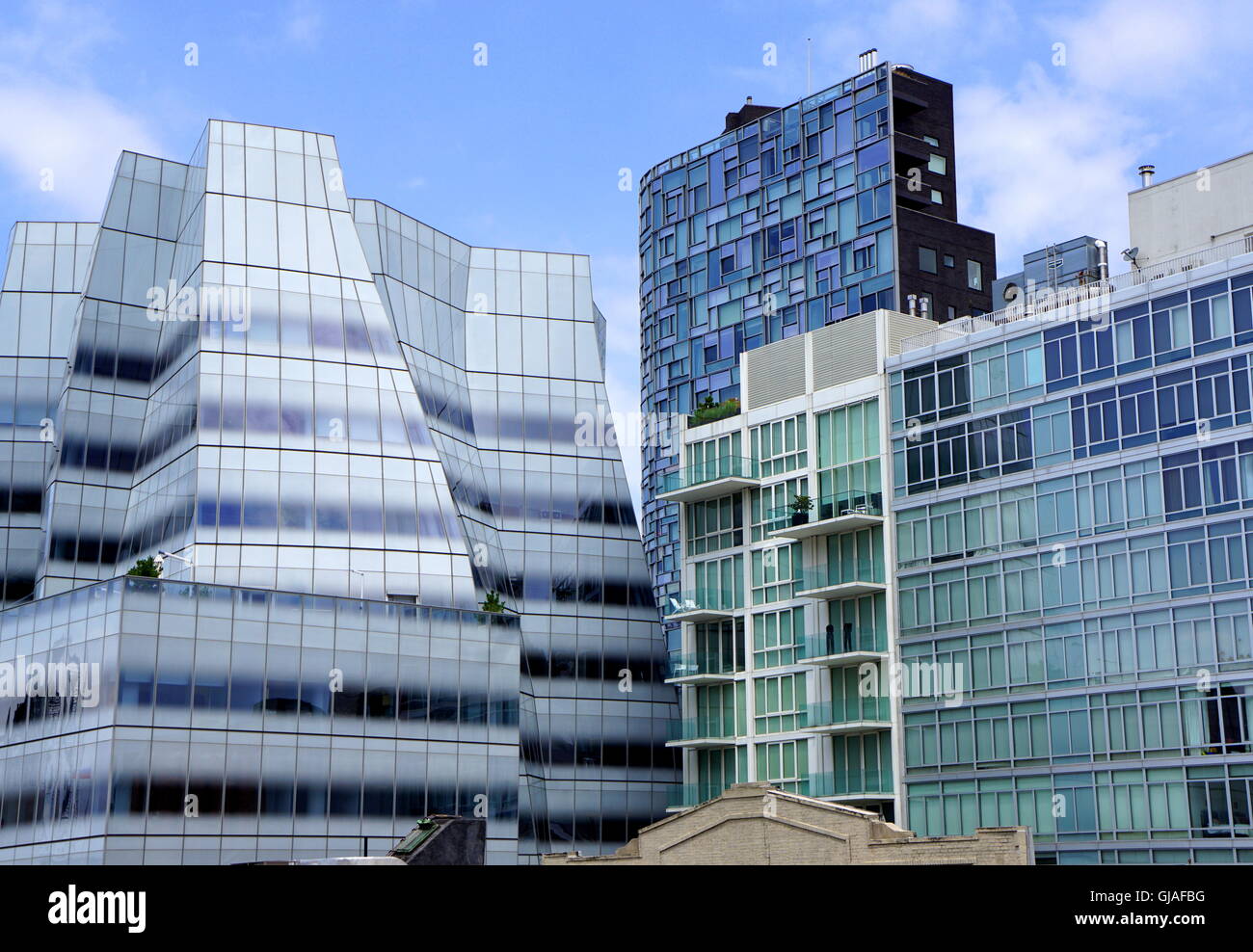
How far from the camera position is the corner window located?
105 metres

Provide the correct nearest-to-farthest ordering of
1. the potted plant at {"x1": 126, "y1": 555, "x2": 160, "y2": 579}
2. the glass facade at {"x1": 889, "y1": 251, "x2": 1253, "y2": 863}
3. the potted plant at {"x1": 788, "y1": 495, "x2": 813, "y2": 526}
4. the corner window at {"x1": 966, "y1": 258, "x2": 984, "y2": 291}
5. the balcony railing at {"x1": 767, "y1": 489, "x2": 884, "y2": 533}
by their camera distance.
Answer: the glass facade at {"x1": 889, "y1": 251, "x2": 1253, "y2": 863}, the potted plant at {"x1": 126, "y1": 555, "x2": 160, "y2": 579}, the balcony railing at {"x1": 767, "y1": 489, "x2": 884, "y2": 533}, the potted plant at {"x1": 788, "y1": 495, "x2": 813, "y2": 526}, the corner window at {"x1": 966, "y1": 258, "x2": 984, "y2": 291}

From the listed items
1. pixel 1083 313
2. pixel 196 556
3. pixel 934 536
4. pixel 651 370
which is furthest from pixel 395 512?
pixel 651 370

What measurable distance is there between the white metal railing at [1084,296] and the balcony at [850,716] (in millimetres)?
A: 16617

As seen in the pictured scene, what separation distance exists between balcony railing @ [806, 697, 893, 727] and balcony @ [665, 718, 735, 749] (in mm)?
6015

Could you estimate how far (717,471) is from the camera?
7812 centimetres

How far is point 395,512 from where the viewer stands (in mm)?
75438

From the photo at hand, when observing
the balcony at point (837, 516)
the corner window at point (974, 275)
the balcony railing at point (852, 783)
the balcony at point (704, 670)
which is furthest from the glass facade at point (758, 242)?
the balcony railing at point (852, 783)

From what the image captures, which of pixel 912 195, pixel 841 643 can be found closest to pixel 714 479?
pixel 841 643

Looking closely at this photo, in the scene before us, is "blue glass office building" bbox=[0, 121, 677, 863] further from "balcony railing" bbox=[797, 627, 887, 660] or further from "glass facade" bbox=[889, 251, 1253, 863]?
"glass facade" bbox=[889, 251, 1253, 863]

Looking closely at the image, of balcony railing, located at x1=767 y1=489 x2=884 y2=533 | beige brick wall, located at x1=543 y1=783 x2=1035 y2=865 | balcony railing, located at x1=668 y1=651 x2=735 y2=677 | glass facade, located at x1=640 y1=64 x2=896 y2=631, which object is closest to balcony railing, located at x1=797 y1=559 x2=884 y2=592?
balcony railing, located at x1=767 y1=489 x2=884 y2=533

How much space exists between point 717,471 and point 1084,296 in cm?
2110
